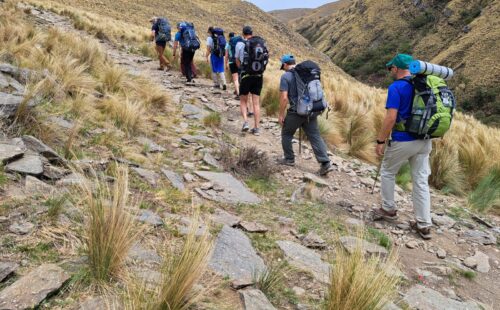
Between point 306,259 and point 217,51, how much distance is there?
26.1 feet

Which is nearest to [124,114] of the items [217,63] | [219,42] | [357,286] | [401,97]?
[401,97]

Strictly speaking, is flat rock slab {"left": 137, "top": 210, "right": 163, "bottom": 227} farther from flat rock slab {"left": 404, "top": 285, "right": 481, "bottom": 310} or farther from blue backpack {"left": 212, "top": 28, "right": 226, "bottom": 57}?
blue backpack {"left": 212, "top": 28, "right": 226, "bottom": 57}

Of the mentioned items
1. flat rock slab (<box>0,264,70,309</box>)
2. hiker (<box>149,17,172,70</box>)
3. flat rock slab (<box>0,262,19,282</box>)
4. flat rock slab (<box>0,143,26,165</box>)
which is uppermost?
hiker (<box>149,17,172,70</box>)

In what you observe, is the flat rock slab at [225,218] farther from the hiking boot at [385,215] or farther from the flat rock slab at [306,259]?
the hiking boot at [385,215]

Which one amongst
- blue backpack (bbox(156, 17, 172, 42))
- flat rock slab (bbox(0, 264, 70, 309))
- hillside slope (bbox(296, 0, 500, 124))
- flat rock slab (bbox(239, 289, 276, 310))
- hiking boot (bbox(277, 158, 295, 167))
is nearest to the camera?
flat rock slab (bbox(0, 264, 70, 309))

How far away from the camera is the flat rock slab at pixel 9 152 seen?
3.26 m

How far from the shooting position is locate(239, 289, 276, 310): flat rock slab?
8.10ft

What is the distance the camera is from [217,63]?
421 inches

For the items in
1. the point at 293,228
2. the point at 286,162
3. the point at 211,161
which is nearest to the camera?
the point at 293,228

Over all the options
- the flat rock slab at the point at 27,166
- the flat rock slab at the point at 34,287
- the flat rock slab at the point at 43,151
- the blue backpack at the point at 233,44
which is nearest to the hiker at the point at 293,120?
the blue backpack at the point at 233,44

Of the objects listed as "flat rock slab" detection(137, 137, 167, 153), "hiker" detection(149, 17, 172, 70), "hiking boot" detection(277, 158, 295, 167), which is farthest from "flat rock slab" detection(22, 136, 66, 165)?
"hiker" detection(149, 17, 172, 70)

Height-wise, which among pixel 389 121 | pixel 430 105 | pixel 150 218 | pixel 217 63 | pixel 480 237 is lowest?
pixel 480 237

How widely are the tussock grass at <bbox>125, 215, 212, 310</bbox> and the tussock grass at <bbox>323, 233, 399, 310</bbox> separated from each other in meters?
0.82

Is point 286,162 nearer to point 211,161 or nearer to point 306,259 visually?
point 211,161
